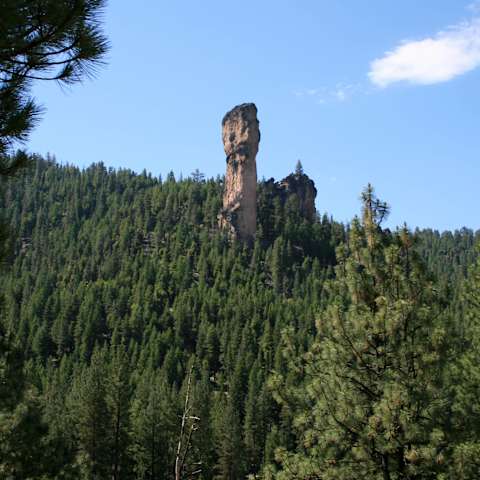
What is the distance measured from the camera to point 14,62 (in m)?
7.86

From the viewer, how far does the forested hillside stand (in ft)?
34.4

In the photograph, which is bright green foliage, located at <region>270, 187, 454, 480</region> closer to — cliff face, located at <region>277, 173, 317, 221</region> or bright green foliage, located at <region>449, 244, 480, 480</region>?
bright green foliage, located at <region>449, 244, 480, 480</region>

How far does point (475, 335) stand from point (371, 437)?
8000 mm

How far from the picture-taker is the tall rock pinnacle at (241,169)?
391 ft

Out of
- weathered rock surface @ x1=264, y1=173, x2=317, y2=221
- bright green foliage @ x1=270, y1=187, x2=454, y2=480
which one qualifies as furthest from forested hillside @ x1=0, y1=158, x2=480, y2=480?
weathered rock surface @ x1=264, y1=173, x2=317, y2=221

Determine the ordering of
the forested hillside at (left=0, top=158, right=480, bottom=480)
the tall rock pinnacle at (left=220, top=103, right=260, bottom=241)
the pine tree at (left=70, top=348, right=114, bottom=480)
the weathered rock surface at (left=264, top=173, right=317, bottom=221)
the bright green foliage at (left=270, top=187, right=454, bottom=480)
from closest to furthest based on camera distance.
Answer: the bright green foliage at (left=270, top=187, right=454, bottom=480) < the forested hillside at (left=0, top=158, right=480, bottom=480) < the pine tree at (left=70, top=348, right=114, bottom=480) < the tall rock pinnacle at (left=220, top=103, right=260, bottom=241) < the weathered rock surface at (left=264, top=173, right=317, bottom=221)

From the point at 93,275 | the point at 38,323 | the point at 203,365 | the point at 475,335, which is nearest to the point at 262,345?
the point at 203,365

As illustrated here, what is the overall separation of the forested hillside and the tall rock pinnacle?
15.9 ft

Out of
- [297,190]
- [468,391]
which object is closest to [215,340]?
[297,190]

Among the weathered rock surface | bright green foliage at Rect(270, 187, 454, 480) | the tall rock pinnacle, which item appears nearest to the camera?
bright green foliage at Rect(270, 187, 454, 480)

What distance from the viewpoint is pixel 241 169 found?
121 m

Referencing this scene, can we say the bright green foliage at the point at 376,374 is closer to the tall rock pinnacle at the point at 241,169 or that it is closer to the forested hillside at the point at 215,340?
the forested hillside at the point at 215,340

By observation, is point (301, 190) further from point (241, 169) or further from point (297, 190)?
point (241, 169)

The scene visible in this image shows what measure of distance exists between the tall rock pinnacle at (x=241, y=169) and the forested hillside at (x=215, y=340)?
486 centimetres
